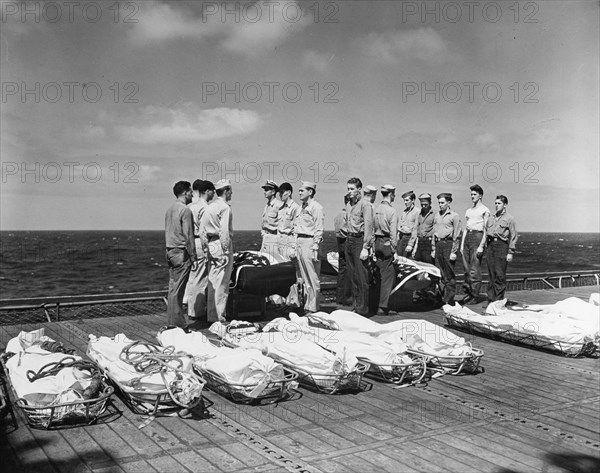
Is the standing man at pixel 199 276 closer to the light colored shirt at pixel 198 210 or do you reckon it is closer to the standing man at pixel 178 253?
the light colored shirt at pixel 198 210

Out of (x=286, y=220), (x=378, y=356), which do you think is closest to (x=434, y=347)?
(x=378, y=356)

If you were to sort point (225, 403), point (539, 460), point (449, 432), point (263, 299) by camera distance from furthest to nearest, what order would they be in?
point (263, 299)
point (225, 403)
point (449, 432)
point (539, 460)

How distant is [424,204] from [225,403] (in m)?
7.31

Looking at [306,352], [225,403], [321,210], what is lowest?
[225,403]

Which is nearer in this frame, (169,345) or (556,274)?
(169,345)

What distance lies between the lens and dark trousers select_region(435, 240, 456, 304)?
11.0 metres

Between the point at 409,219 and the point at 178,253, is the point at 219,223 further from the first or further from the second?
the point at 409,219

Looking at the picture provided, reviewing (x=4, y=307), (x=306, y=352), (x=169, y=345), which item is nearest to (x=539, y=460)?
(x=306, y=352)

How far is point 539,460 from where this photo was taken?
4.02 metres

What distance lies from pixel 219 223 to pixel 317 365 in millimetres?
3634

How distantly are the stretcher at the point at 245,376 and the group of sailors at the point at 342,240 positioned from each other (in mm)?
2639

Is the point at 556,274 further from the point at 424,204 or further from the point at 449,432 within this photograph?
the point at 449,432

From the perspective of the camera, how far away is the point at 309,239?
32.0 feet

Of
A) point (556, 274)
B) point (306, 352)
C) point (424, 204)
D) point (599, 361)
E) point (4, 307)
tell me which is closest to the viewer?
point (306, 352)
